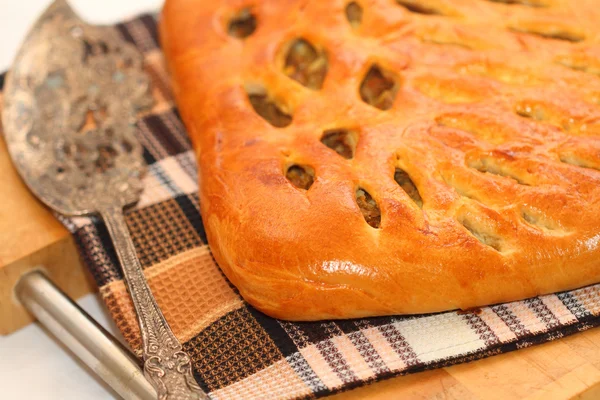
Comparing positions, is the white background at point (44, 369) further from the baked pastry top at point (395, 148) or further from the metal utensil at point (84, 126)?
the baked pastry top at point (395, 148)

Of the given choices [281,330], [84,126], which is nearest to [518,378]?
[281,330]

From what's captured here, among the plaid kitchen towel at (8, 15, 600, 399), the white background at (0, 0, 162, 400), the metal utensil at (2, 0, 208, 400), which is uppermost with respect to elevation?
the metal utensil at (2, 0, 208, 400)

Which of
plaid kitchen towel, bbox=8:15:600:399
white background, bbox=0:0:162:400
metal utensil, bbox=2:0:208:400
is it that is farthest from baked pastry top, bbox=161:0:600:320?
white background, bbox=0:0:162:400

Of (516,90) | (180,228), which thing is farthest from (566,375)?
(180,228)

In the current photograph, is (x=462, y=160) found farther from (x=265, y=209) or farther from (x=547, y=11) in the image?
(x=547, y=11)

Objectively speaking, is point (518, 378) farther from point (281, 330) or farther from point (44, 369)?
point (44, 369)

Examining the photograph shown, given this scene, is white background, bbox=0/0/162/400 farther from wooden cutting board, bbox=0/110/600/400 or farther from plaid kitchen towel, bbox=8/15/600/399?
wooden cutting board, bbox=0/110/600/400
